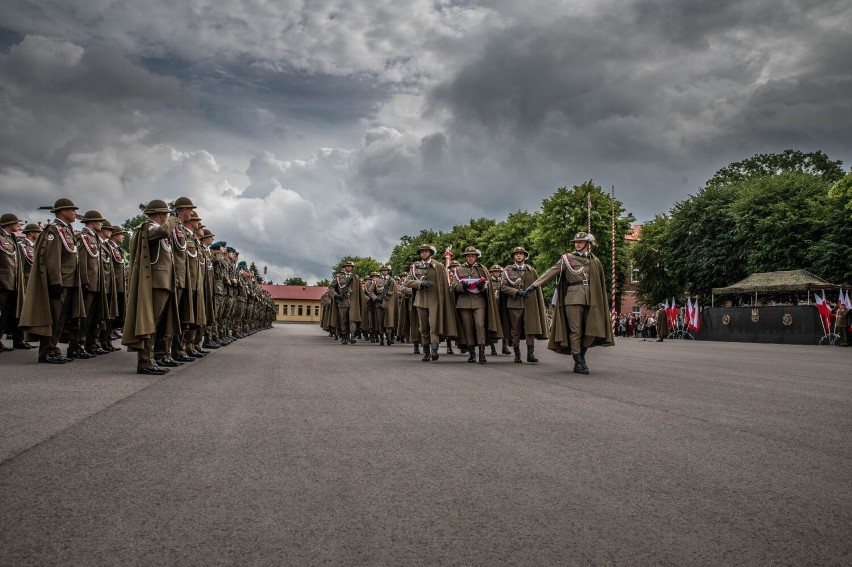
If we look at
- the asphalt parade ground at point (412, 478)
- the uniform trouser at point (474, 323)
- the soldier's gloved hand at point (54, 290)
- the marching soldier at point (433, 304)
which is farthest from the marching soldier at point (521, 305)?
the soldier's gloved hand at point (54, 290)

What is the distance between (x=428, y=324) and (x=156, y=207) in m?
6.49

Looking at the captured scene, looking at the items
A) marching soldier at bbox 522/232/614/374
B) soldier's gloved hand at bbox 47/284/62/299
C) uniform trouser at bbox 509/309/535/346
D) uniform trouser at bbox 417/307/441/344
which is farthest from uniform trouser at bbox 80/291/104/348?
uniform trouser at bbox 509/309/535/346

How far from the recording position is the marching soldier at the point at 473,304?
14906 millimetres

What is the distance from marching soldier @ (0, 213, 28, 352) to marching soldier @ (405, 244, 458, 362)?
769 cm

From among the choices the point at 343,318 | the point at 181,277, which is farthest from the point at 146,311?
the point at 343,318

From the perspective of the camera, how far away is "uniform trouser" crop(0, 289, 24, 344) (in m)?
14.0

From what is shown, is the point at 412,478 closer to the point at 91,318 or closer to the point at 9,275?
the point at 91,318

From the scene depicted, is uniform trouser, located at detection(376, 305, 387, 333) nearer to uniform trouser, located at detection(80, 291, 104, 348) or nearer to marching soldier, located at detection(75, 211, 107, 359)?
marching soldier, located at detection(75, 211, 107, 359)

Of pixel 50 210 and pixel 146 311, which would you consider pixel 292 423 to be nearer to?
pixel 146 311

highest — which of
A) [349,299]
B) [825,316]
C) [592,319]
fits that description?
[349,299]

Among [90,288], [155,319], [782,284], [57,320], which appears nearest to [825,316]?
[782,284]

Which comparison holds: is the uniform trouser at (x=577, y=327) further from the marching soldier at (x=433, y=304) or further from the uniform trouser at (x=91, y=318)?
the uniform trouser at (x=91, y=318)

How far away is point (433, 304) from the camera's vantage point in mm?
15219

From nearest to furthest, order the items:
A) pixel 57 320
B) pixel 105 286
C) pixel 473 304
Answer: pixel 57 320 → pixel 105 286 → pixel 473 304
